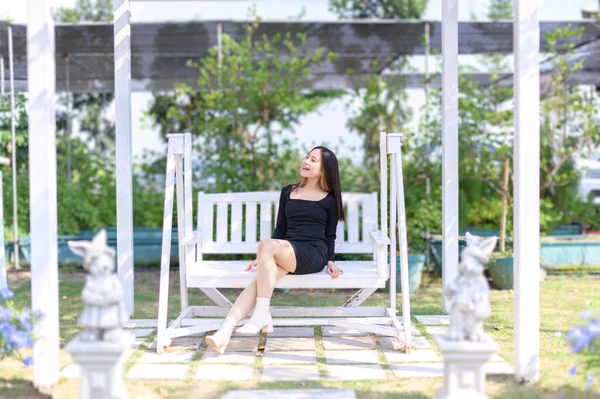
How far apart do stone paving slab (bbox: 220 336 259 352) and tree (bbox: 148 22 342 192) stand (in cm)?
265

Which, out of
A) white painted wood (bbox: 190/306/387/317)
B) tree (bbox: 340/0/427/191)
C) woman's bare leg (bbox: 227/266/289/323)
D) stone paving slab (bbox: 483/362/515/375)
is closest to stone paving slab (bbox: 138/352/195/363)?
woman's bare leg (bbox: 227/266/289/323)

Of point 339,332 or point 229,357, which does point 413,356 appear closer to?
point 339,332

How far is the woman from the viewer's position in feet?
12.0

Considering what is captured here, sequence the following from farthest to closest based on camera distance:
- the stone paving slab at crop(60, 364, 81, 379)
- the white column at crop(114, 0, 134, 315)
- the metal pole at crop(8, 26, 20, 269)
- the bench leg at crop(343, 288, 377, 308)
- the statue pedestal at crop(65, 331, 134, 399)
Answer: the metal pole at crop(8, 26, 20, 269) → the white column at crop(114, 0, 134, 315) → the bench leg at crop(343, 288, 377, 308) → the stone paving slab at crop(60, 364, 81, 379) → the statue pedestal at crop(65, 331, 134, 399)

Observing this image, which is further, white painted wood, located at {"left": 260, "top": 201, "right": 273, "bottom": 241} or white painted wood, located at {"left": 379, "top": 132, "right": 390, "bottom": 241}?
white painted wood, located at {"left": 260, "top": 201, "right": 273, "bottom": 241}

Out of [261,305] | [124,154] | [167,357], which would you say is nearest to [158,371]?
[167,357]

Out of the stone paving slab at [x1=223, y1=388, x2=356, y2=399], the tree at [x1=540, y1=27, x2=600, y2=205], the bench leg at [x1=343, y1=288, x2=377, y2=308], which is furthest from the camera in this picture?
the tree at [x1=540, y1=27, x2=600, y2=205]

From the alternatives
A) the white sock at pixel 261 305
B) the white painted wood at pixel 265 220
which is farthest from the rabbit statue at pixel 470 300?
the white painted wood at pixel 265 220

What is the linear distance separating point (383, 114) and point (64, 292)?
358cm

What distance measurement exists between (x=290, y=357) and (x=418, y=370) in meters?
0.68

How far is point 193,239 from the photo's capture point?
13.1 ft

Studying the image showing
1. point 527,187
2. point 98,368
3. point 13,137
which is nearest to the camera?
point 98,368

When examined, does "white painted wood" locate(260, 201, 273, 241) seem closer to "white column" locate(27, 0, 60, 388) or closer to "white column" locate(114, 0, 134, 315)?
"white column" locate(114, 0, 134, 315)

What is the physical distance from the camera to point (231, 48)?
22.0 ft
